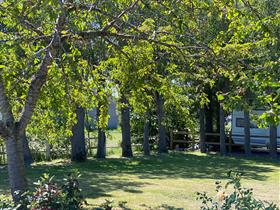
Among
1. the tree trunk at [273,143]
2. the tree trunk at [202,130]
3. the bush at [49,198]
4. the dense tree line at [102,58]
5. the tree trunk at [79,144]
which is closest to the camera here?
the bush at [49,198]

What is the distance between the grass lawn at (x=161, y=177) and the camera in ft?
31.4

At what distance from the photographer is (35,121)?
8.17m

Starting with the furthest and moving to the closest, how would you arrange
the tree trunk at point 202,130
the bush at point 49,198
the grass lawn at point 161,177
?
the tree trunk at point 202,130 < the grass lawn at point 161,177 < the bush at point 49,198

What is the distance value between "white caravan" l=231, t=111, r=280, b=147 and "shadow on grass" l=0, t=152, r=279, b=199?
3.19m

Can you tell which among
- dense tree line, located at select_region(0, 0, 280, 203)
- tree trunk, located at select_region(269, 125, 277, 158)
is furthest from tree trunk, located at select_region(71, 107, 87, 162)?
tree trunk, located at select_region(269, 125, 277, 158)

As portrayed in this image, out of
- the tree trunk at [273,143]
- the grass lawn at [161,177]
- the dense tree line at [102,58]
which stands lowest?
the grass lawn at [161,177]

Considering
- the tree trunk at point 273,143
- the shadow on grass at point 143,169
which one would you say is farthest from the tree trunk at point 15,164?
the tree trunk at point 273,143

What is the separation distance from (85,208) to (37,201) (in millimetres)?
3311

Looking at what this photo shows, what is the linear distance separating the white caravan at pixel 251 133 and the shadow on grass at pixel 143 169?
3192 millimetres

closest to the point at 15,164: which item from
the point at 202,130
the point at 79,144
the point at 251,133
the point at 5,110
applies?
the point at 5,110

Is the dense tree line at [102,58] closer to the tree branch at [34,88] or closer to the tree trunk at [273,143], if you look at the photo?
the tree branch at [34,88]

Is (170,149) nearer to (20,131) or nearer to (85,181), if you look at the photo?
(85,181)

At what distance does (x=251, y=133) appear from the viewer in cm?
2391

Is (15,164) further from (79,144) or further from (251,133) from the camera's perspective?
(251,133)
